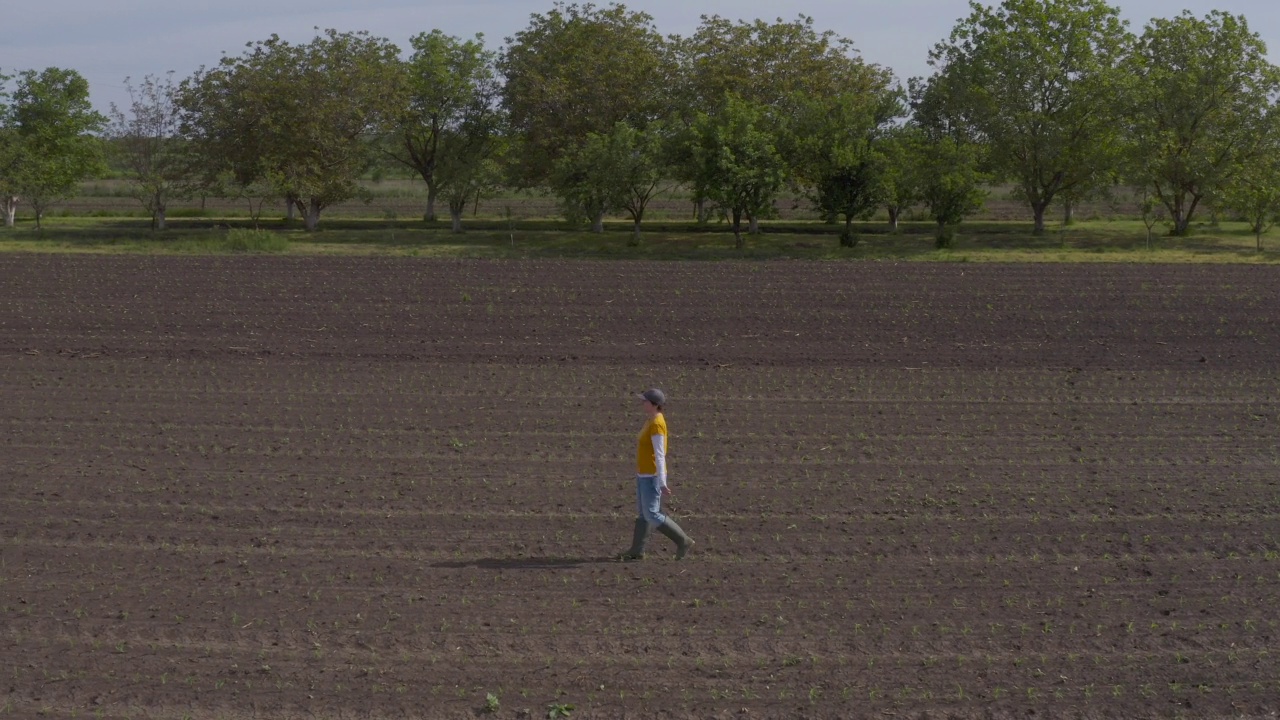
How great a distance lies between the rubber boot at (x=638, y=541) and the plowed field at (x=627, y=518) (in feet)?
0.48

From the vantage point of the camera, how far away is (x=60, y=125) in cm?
5491

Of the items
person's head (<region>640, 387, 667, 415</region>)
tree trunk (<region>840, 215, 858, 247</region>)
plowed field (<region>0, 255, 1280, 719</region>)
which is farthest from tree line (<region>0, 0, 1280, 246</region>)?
person's head (<region>640, 387, 667, 415</region>)

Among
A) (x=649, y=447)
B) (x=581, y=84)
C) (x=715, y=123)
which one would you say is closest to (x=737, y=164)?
(x=715, y=123)

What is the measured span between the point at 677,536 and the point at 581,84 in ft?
134

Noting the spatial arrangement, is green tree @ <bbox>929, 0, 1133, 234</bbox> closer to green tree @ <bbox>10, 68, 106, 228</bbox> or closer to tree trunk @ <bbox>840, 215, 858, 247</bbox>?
tree trunk @ <bbox>840, 215, 858, 247</bbox>

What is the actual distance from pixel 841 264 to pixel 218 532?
2565cm

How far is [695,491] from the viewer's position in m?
12.5

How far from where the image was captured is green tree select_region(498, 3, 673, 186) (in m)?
48.2

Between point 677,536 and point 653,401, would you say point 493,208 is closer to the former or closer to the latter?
point 653,401

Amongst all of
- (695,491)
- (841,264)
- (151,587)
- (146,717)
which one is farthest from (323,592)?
(841,264)

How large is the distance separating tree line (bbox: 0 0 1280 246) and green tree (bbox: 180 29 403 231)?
94mm

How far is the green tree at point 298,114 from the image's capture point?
48531 mm

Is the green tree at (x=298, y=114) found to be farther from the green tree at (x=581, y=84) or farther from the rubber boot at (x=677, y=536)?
the rubber boot at (x=677, y=536)

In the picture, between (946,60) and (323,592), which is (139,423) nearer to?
(323,592)
